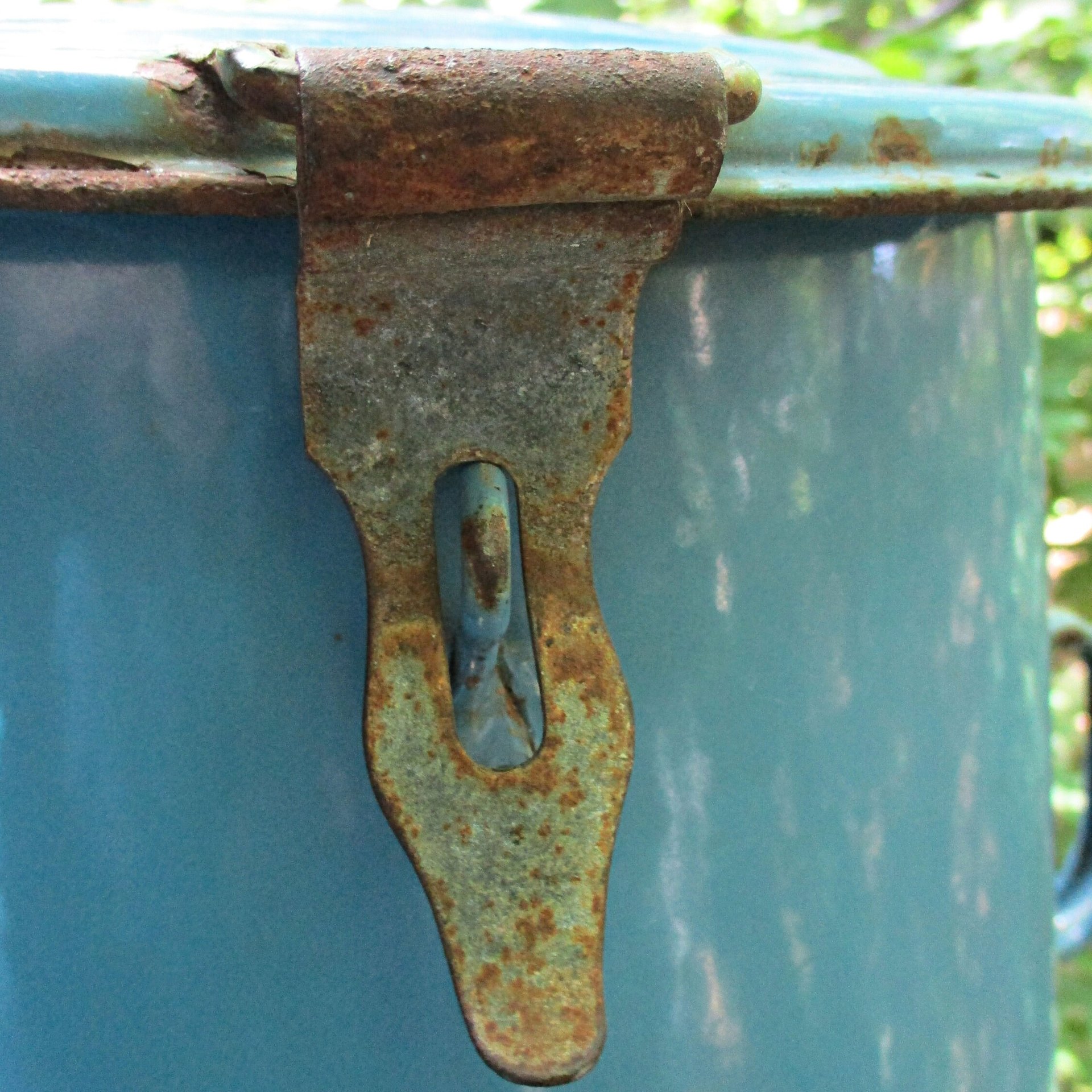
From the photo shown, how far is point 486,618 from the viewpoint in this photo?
51cm

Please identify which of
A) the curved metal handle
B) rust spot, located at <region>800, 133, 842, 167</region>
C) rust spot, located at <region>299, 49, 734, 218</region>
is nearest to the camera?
rust spot, located at <region>299, 49, 734, 218</region>

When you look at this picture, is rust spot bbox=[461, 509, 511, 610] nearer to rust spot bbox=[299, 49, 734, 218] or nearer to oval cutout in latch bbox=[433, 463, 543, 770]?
oval cutout in latch bbox=[433, 463, 543, 770]

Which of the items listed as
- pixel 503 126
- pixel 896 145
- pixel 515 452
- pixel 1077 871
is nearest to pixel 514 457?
pixel 515 452

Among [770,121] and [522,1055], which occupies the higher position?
[770,121]

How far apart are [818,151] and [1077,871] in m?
0.90

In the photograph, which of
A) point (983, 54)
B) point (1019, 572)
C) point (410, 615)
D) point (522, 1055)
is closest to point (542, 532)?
point (410, 615)

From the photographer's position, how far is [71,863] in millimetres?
547

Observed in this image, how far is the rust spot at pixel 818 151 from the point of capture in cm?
55

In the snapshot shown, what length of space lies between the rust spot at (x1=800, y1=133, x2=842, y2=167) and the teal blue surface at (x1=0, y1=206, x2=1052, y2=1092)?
0.03m

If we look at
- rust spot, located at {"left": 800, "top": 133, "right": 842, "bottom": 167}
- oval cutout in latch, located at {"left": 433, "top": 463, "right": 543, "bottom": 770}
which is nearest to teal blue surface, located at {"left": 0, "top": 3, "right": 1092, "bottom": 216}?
rust spot, located at {"left": 800, "top": 133, "right": 842, "bottom": 167}

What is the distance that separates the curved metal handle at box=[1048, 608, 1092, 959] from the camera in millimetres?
1069

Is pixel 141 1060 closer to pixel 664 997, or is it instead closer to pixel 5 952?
pixel 5 952

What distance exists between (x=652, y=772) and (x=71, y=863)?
0.26 metres

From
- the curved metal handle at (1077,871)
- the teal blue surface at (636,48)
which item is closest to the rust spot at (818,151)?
the teal blue surface at (636,48)
